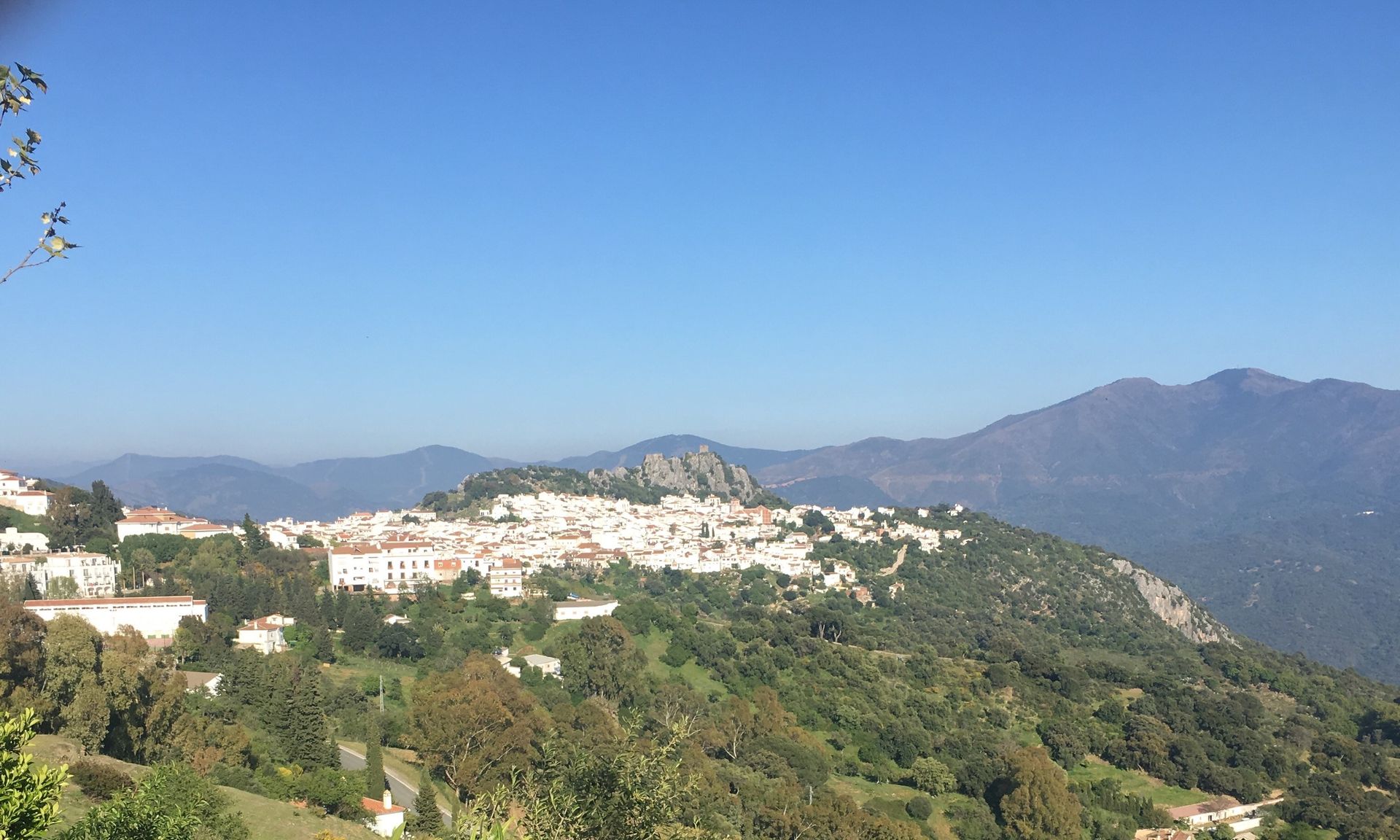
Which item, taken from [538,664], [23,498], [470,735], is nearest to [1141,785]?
[538,664]

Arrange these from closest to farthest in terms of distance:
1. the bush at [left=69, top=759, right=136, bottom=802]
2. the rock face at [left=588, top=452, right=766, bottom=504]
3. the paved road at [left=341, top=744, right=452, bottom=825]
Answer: the bush at [left=69, top=759, right=136, bottom=802] → the paved road at [left=341, top=744, right=452, bottom=825] → the rock face at [left=588, top=452, right=766, bottom=504]

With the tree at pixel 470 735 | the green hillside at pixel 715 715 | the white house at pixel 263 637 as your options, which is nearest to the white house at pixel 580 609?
the green hillside at pixel 715 715

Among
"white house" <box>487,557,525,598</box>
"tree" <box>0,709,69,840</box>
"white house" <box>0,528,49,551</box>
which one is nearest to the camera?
"tree" <box>0,709,69,840</box>

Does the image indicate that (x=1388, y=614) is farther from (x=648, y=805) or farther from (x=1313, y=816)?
(x=648, y=805)

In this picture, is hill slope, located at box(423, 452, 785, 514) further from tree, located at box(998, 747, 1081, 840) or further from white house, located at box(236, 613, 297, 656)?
tree, located at box(998, 747, 1081, 840)

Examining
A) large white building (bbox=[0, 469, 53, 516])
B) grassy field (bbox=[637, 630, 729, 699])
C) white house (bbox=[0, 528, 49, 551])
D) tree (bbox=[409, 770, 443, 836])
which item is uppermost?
large white building (bbox=[0, 469, 53, 516])

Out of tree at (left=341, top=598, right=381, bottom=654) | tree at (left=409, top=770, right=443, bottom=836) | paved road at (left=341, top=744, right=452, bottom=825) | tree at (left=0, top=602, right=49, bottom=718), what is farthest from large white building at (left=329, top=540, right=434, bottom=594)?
tree at (left=409, top=770, right=443, bottom=836)

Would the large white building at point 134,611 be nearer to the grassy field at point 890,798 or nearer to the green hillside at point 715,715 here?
the green hillside at point 715,715
